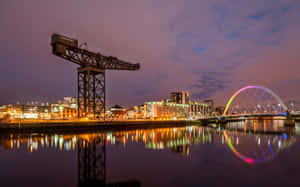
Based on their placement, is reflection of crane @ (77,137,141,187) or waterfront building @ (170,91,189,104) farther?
waterfront building @ (170,91,189,104)

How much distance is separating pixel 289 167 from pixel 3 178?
17.0m

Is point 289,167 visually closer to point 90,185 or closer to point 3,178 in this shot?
point 90,185

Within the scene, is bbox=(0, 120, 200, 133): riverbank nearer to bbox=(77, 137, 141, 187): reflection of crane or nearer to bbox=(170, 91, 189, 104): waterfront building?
bbox=(77, 137, 141, 187): reflection of crane

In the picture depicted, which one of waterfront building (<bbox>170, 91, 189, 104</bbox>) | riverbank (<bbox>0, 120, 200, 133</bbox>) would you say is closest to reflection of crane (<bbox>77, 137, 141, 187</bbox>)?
riverbank (<bbox>0, 120, 200, 133</bbox>)

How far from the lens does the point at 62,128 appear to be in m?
34.7

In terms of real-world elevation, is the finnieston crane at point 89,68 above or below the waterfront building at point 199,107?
above

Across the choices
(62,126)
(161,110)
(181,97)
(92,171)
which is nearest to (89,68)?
(62,126)

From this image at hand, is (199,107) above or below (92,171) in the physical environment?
below

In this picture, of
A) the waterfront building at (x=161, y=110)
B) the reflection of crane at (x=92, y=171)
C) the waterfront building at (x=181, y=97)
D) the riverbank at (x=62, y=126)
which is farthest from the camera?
the waterfront building at (x=181, y=97)

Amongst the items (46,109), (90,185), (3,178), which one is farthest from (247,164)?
(46,109)

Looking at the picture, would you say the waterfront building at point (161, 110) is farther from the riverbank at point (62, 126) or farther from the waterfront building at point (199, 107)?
the riverbank at point (62, 126)

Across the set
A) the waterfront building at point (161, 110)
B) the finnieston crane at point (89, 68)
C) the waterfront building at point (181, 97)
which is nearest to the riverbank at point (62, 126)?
the finnieston crane at point (89, 68)

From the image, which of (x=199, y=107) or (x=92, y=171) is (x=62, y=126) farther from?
(x=199, y=107)

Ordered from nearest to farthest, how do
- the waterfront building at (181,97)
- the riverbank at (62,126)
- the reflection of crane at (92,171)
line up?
1. the reflection of crane at (92,171)
2. the riverbank at (62,126)
3. the waterfront building at (181,97)
